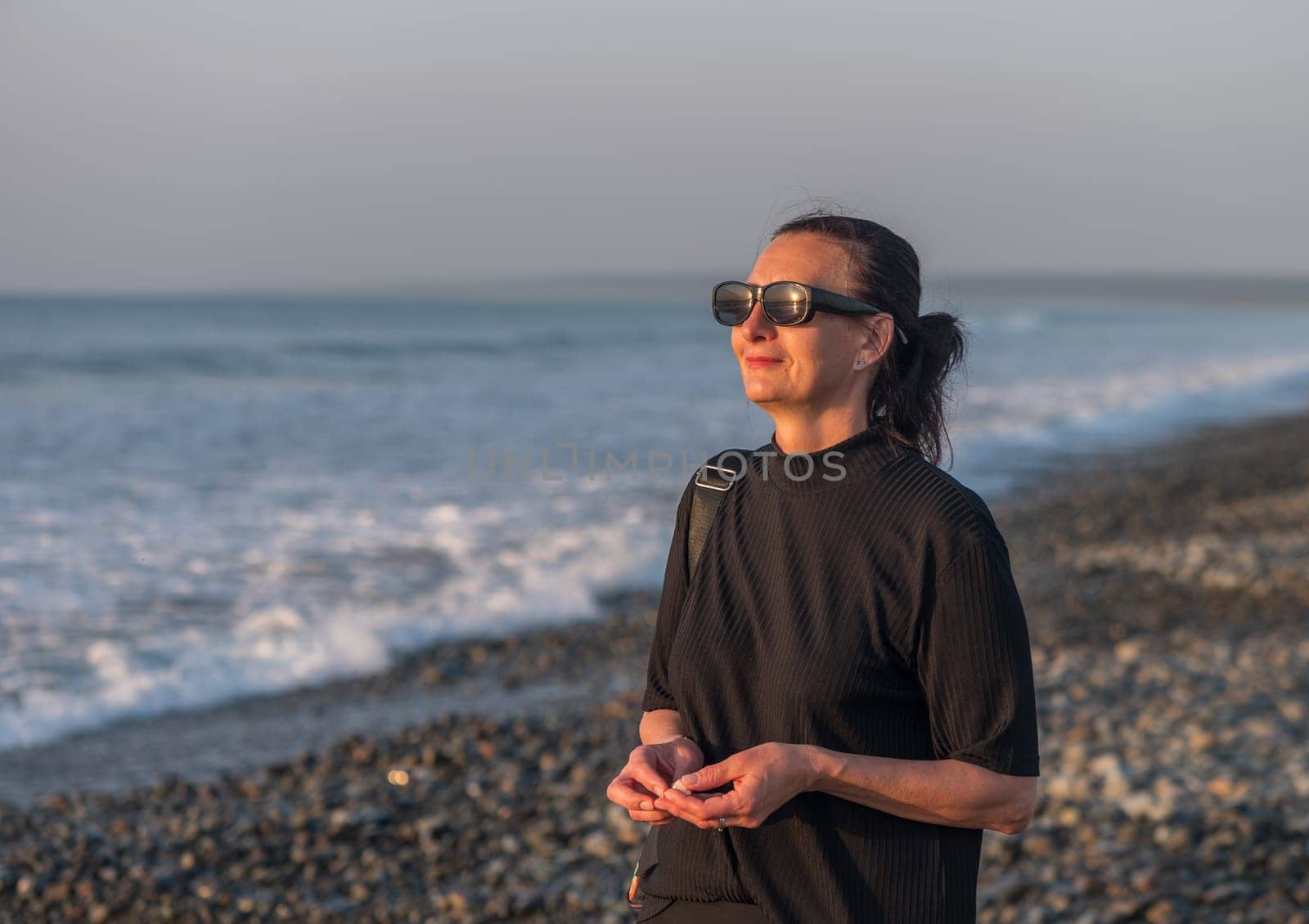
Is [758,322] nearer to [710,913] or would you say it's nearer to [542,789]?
[710,913]

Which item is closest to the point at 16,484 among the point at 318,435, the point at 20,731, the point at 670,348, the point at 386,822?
the point at 318,435

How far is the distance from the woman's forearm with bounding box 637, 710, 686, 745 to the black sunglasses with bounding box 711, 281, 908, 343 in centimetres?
78

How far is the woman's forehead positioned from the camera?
2.36 m

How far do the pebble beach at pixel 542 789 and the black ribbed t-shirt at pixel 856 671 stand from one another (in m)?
3.29

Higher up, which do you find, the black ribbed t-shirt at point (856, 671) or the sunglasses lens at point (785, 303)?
the sunglasses lens at point (785, 303)

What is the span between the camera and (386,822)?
21.0 ft

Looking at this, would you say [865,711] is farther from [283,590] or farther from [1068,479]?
[1068,479]

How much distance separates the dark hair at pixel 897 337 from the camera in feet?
7.83

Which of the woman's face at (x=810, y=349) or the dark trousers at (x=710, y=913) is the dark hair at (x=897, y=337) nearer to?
the woman's face at (x=810, y=349)

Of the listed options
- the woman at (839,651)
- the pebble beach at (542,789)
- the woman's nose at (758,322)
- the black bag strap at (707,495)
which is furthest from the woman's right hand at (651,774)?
the pebble beach at (542,789)

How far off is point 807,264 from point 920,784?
971mm

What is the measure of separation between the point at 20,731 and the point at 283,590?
11.5ft

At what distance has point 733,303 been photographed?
2441 millimetres

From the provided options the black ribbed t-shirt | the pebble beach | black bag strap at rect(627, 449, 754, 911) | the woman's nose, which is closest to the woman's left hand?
the black ribbed t-shirt
